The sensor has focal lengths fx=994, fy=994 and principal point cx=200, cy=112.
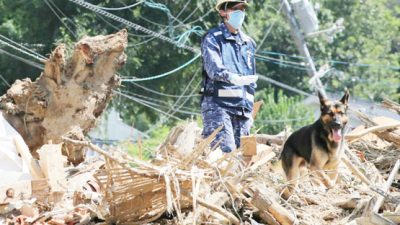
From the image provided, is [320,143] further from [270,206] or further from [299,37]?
[299,37]

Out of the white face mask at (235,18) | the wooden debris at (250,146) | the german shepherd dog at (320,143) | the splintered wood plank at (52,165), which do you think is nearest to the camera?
the splintered wood plank at (52,165)

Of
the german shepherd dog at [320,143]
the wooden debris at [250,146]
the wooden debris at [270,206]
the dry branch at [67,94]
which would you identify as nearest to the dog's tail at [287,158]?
the german shepherd dog at [320,143]

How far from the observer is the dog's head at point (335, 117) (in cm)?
1012

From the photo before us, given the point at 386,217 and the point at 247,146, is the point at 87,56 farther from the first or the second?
the point at 386,217

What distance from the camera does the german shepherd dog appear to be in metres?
10.1

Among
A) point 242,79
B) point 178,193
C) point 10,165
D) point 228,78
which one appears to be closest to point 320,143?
point 242,79

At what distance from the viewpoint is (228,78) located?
9.07 meters

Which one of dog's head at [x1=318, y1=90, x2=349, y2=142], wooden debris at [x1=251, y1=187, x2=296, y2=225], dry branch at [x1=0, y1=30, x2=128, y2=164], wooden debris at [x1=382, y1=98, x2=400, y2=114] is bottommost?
wooden debris at [x1=251, y1=187, x2=296, y2=225]

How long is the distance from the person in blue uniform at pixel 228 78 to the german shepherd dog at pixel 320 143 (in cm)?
99

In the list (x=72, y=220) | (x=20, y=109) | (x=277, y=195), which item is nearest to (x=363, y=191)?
(x=277, y=195)

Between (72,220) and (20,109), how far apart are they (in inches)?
76.4

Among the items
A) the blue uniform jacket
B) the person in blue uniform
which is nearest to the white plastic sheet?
the person in blue uniform

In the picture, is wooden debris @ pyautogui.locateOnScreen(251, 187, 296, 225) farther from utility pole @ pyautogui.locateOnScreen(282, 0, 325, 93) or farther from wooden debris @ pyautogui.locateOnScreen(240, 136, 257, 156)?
utility pole @ pyautogui.locateOnScreen(282, 0, 325, 93)

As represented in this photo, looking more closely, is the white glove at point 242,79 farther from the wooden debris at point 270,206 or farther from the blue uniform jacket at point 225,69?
the wooden debris at point 270,206
